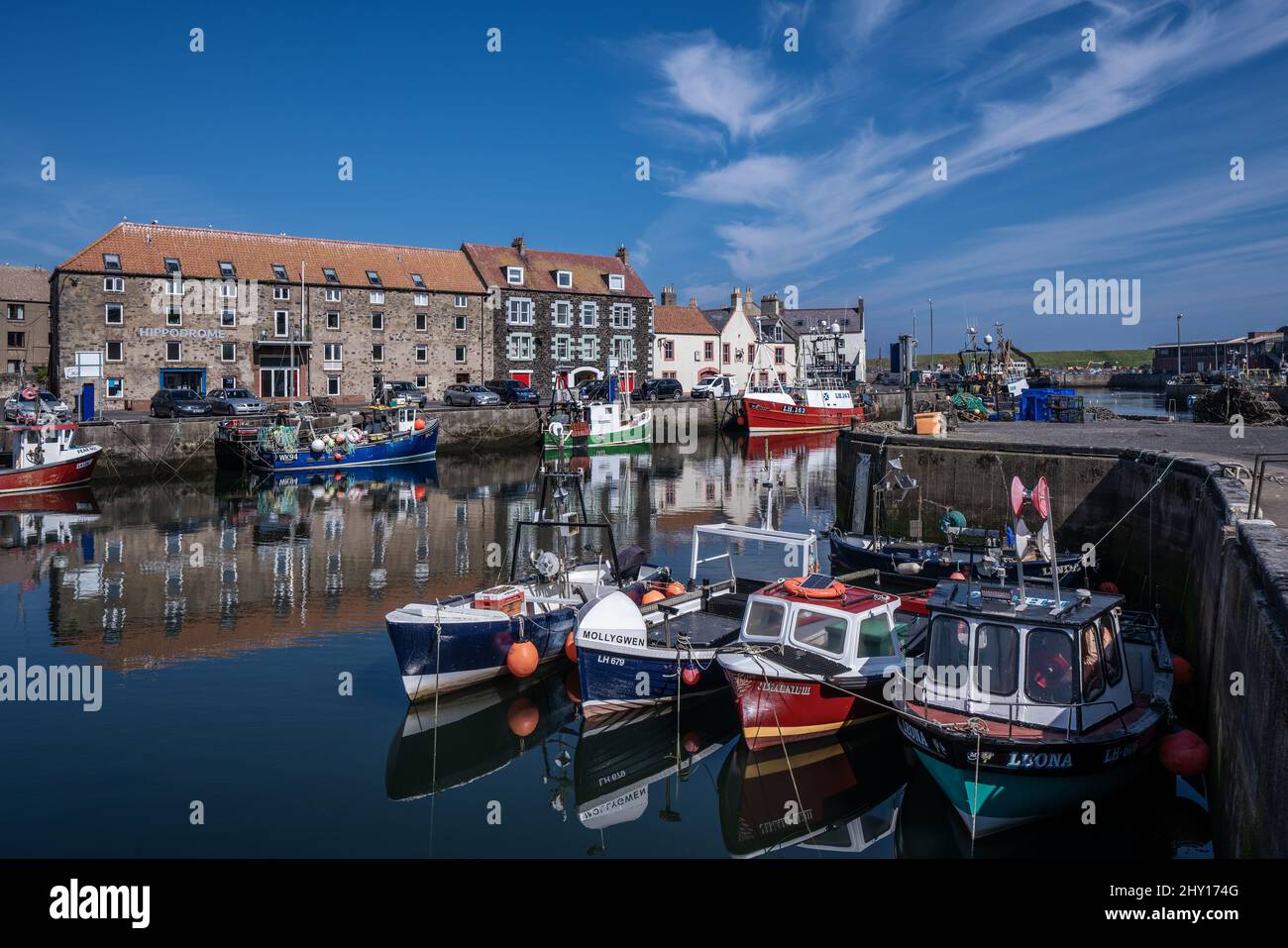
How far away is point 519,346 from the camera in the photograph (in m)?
60.3

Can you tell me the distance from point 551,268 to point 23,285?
34827mm

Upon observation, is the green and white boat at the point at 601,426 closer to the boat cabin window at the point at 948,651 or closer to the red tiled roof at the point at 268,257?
the red tiled roof at the point at 268,257

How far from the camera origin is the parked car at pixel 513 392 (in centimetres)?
5331

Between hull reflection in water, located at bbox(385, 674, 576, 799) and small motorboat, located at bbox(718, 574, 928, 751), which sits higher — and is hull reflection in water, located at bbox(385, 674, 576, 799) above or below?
below

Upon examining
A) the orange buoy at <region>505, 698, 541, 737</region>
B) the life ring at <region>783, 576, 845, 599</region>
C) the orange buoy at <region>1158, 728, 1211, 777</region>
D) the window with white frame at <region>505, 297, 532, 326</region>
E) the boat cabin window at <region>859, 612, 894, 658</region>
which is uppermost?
the window with white frame at <region>505, 297, 532, 326</region>

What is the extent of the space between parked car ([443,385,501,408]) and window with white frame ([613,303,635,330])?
14767 mm

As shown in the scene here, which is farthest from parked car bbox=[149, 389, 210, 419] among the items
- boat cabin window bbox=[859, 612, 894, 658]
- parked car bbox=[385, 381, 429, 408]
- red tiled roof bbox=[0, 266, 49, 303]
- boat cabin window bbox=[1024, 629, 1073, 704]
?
boat cabin window bbox=[1024, 629, 1073, 704]

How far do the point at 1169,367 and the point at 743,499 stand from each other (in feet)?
392

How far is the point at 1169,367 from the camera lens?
13125 cm

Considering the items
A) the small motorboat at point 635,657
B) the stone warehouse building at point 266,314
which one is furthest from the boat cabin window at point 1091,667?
the stone warehouse building at point 266,314

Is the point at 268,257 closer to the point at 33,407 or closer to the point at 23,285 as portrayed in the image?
the point at 33,407

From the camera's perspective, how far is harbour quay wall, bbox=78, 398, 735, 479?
125ft

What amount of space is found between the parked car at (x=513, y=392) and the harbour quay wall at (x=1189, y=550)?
87.2 ft

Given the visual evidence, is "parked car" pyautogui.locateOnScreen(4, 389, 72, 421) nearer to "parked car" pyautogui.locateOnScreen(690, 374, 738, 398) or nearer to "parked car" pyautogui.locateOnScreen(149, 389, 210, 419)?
"parked car" pyautogui.locateOnScreen(149, 389, 210, 419)
